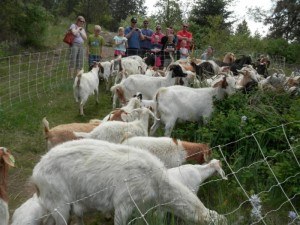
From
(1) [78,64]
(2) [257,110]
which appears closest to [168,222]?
(2) [257,110]

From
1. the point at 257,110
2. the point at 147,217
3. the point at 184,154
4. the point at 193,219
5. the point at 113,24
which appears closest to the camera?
the point at 147,217

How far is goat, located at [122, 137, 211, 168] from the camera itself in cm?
563

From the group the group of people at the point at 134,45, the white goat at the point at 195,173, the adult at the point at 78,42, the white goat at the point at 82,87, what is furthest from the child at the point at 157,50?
the white goat at the point at 195,173

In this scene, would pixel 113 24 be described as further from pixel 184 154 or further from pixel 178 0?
pixel 184 154

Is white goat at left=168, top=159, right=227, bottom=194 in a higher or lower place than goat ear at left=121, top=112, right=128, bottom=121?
lower

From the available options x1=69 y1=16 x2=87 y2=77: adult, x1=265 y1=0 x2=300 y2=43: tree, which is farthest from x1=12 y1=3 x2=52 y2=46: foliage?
x1=265 y1=0 x2=300 y2=43: tree

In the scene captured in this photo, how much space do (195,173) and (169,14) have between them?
25.8 metres

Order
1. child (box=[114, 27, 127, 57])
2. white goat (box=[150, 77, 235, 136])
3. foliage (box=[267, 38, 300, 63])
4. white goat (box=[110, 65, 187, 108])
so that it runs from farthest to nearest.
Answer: foliage (box=[267, 38, 300, 63]) < child (box=[114, 27, 127, 57]) < white goat (box=[110, 65, 187, 108]) < white goat (box=[150, 77, 235, 136])

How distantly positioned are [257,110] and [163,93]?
168cm

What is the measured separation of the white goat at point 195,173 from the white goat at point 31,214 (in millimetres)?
1525

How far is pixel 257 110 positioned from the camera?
716cm

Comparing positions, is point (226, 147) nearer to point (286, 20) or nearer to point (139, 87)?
point (139, 87)

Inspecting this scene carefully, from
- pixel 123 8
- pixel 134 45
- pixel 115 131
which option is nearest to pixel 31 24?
pixel 134 45

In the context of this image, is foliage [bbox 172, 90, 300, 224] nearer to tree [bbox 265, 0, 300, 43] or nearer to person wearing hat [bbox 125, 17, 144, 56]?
person wearing hat [bbox 125, 17, 144, 56]
